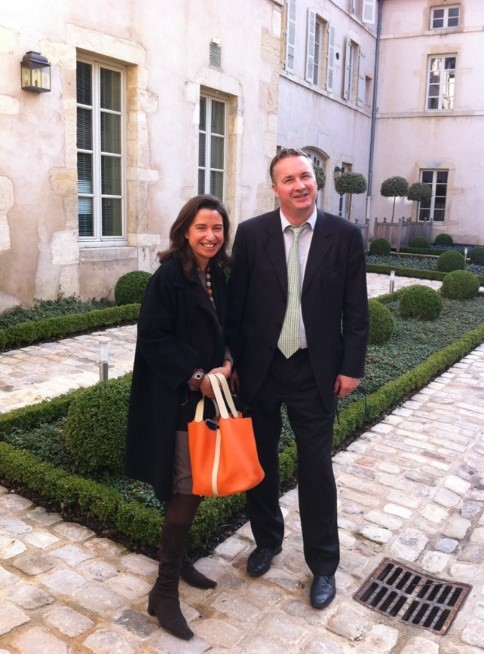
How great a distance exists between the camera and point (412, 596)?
262 cm

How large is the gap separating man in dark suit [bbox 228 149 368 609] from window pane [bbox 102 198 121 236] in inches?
237

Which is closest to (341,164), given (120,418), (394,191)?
(394,191)

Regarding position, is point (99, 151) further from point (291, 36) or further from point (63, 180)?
point (291, 36)

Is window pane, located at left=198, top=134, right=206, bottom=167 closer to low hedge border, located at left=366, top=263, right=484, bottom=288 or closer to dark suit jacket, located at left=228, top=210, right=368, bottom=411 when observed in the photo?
low hedge border, located at left=366, top=263, right=484, bottom=288

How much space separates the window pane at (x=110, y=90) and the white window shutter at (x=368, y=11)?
12.8 metres

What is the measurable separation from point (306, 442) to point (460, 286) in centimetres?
851

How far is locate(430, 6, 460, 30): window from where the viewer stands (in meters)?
19.2

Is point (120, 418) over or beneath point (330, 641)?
over

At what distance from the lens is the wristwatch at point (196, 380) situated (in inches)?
85.0

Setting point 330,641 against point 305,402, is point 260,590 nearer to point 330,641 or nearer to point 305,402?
point 330,641

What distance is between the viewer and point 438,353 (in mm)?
6504

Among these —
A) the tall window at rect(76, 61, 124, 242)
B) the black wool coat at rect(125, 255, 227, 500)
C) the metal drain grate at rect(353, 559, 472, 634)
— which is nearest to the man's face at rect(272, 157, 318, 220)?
the black wool coat at rect(125, 255, 227, 500)

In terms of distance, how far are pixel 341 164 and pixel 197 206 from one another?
55.7 ft

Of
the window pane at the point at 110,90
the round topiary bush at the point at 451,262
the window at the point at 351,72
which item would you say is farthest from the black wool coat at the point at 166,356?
the window at the point at 351,72
